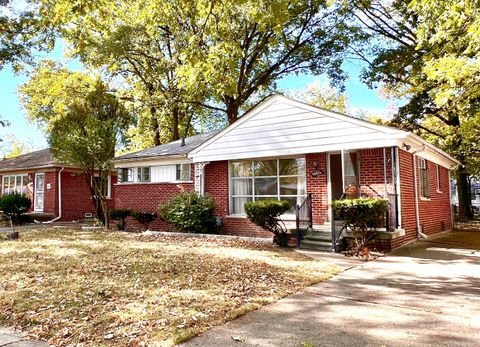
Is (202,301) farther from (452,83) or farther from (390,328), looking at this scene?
(452,83)

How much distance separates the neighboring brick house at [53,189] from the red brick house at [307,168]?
771cm

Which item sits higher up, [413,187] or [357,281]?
[413,187]

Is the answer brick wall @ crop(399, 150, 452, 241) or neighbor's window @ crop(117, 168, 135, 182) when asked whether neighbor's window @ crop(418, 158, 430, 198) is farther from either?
neighbor's window @ crop(117, 168, 135, 182)

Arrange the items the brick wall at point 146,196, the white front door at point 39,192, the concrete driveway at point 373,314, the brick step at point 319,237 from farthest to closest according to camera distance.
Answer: the white front door at point 39,192, the brick wall at point 146,196, the brick step at point 319,237, the concrete driveway at point 373,314

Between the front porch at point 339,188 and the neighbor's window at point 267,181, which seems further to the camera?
the neighbor's window at point 267,181

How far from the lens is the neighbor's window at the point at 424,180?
495 inches

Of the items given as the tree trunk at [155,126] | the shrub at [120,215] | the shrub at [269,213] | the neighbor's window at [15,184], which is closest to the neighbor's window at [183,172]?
the shrub at [120,215]

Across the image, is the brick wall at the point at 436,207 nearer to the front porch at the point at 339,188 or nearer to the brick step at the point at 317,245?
the front porch at the point at 339,188

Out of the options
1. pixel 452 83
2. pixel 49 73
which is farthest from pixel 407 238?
pixel 49 73

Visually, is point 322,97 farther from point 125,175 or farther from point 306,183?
point 306,183

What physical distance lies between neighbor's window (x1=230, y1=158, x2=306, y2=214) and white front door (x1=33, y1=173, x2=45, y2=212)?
13926 millimetres

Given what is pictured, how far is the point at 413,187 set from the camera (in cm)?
1132

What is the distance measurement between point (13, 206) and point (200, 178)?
1222cm

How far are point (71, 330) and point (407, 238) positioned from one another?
9602 millimetres
